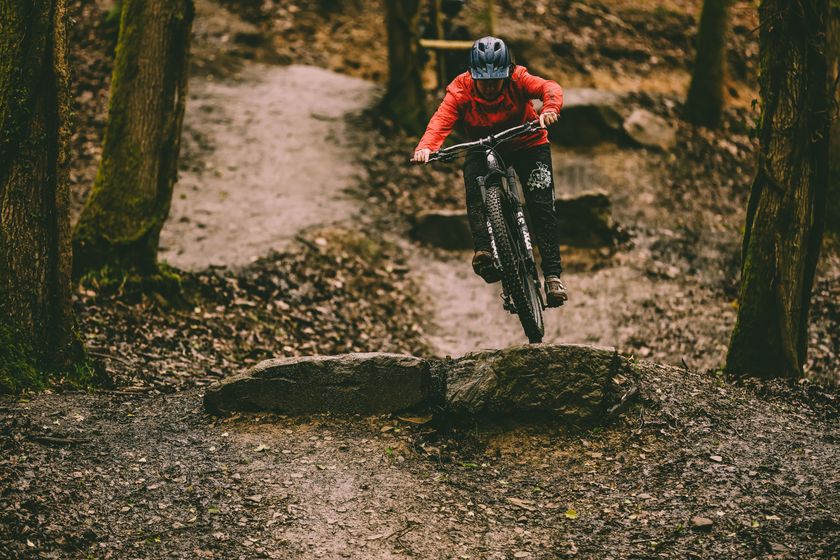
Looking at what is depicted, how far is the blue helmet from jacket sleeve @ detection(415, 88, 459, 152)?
0.34 metres

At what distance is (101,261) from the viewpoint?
8.77 metres

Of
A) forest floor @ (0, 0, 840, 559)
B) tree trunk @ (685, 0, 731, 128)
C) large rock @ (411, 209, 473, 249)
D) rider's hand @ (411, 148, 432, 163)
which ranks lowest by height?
forest floor @ (0, 0, 840, 559)

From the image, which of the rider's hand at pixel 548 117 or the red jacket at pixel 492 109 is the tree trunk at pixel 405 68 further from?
the rider's hand at pixel 548 117

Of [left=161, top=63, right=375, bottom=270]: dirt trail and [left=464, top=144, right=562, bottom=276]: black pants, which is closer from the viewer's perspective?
[left=464, top=144, right=562, bottom=276]: black pants

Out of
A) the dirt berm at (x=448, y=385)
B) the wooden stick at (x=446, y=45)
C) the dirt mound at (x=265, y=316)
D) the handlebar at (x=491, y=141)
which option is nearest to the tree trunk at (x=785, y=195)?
the dirt berm at (x=448, y=385)

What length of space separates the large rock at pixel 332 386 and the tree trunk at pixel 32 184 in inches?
59.4

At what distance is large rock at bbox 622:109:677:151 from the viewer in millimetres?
14317

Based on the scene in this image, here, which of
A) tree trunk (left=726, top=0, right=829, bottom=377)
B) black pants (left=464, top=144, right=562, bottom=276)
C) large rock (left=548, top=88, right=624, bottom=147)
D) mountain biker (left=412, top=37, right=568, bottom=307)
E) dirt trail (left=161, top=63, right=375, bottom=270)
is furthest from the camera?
large rock (left=548, top=88, right=624, bottom=147)

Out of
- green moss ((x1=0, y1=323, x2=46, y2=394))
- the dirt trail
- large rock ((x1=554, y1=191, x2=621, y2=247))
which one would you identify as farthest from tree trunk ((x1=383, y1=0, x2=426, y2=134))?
green moss ((x1=0, y1=323, x2=46, y2=394))

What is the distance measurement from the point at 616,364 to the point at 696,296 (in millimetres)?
5213

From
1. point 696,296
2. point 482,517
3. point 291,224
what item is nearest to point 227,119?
point 291,224

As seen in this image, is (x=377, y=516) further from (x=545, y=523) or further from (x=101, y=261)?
(x=101, y=261)

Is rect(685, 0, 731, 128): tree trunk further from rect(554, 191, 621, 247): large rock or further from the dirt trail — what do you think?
the dirt trail

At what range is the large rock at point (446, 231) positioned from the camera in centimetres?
1227
